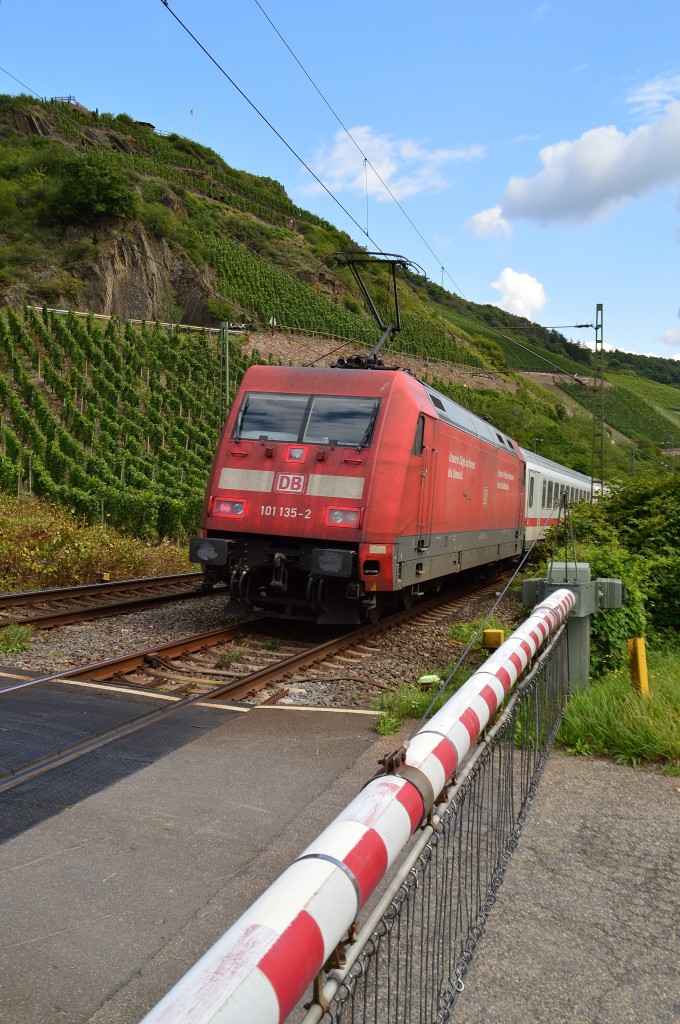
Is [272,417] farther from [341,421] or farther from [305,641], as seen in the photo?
[305,641]

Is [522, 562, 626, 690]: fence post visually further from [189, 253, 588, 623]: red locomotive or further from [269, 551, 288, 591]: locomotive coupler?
[269, 551, 288, 591]: locomotive coupler

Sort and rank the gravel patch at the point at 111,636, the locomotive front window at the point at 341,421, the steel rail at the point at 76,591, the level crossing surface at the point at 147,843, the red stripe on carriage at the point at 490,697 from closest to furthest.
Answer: the level crossing surface at the point at 147,843 < the red stripe on carriage at the point at 490,697 < the gravel patch at the point at 111,636 < the locomotive front window at the point at 341,421 < the steel rail at the point at 76,591

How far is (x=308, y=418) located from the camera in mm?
10383

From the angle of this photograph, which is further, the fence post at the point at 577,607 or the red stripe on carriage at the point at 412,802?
the fence post at the point at 577,607

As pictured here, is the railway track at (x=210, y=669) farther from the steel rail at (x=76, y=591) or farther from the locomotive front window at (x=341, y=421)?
the steel rail at (x=76, y=591)

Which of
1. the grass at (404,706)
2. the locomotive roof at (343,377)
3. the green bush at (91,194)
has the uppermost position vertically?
the green bush at (91,194)

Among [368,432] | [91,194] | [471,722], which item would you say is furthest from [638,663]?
[91,194]

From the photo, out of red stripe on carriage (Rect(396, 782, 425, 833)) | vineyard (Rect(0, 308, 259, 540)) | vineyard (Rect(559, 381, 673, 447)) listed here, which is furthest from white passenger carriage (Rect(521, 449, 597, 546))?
vineyard (Rect(559, 381, 673, 447))

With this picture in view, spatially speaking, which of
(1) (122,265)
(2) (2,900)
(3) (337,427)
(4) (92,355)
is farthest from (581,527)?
(1) (122,265)

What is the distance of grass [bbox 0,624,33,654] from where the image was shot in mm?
8576

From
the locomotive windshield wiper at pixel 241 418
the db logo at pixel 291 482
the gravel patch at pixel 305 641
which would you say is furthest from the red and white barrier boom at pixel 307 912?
the locomotive windshield wiper at pixel 241 418

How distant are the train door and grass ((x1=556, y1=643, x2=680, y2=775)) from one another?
16.0 ft

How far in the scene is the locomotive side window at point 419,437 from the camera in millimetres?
10258

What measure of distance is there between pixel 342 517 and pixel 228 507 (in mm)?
1496
